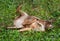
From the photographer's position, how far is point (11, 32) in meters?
5.25

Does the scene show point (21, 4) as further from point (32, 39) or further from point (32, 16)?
point (32, 39)

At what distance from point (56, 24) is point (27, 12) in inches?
31.8

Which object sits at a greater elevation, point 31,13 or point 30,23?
point 31,13

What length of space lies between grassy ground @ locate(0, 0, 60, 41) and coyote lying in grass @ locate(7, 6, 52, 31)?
Answer: 0.11m

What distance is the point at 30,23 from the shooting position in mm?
5508

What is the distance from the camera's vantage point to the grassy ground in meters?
5.19

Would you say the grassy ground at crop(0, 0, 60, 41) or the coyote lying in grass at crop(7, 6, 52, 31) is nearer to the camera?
the grassy ground at crop(0, 0, 60, 41)

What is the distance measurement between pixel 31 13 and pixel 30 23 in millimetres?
471

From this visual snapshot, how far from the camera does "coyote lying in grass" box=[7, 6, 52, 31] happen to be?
541cm

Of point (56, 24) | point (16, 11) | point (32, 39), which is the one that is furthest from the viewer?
point (16, 11)

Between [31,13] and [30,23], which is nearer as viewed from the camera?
[30,23]

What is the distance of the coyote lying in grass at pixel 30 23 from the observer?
5409 millimetres

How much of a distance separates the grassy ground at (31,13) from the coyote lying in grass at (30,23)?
11 cm

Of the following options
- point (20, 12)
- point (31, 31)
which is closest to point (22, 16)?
point (20, 12)
